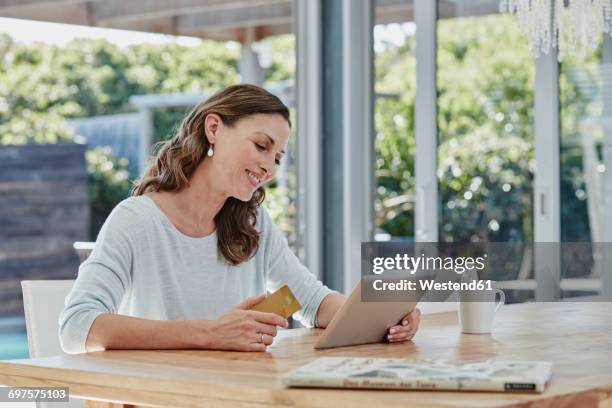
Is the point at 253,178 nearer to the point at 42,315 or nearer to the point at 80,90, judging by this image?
the point at 42,315

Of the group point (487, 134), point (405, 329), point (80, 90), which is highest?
point (80, 90)

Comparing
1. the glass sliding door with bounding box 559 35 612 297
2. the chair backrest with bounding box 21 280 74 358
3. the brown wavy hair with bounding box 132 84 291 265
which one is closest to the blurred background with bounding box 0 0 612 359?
the glass sliding door with bounding box 559 35 612 297

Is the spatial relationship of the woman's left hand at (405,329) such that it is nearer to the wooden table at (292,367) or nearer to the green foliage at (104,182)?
the wooden table at (292,367)

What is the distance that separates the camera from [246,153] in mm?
2217

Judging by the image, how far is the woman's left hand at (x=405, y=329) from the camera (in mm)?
1955

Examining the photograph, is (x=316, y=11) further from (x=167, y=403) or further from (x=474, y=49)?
(x=167, y=403)

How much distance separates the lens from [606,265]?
13.7 ft

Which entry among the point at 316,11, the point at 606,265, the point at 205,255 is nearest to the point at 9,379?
the point at 205,255

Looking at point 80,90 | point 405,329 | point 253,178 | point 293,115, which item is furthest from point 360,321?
point 80,90

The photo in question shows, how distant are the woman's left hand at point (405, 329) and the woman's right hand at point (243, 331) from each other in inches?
9.5

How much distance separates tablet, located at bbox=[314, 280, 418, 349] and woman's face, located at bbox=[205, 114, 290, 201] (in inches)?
18.1

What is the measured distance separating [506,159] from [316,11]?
1181mm

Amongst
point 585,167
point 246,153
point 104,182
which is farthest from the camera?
point 104,182

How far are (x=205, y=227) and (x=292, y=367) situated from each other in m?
0.70
